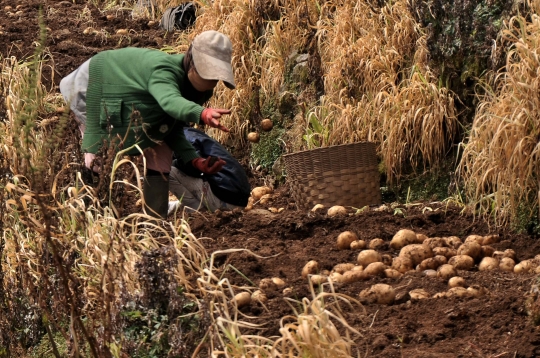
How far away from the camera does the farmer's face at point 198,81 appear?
5953 mm

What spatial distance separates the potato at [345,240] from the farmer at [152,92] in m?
1.11

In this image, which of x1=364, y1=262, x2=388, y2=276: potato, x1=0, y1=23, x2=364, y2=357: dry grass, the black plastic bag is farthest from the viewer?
the black plastic bag

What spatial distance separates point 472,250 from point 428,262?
0.30 m

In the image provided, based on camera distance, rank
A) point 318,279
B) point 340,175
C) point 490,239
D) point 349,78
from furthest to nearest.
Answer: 1. point 349,78
2. point 340,175
3. point 490,239
4. point 318,279

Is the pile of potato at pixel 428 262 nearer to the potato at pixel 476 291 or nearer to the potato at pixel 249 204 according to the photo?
the potato at pixel 476 291

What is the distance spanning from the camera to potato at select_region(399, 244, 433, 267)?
496 centimetres

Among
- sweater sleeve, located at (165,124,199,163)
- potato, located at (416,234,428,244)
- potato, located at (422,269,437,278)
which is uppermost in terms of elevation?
sweater sleeve, located at (165,124,199,163)

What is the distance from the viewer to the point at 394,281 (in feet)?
15.3

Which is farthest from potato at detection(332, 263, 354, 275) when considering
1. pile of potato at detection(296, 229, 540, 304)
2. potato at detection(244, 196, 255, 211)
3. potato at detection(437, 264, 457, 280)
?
potato at detection(244, 196, 255, 211)

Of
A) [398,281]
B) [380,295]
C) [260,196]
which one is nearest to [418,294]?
[380,295]

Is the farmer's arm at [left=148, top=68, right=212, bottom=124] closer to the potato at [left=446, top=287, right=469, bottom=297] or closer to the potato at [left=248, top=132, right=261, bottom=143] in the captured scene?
the potato at [left=446, top=287, right=469, bottom=297]

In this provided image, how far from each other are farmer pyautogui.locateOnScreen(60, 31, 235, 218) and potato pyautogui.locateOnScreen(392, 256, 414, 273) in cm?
147

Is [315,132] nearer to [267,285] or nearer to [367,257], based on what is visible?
[367,257]

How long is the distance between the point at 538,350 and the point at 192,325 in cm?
131
